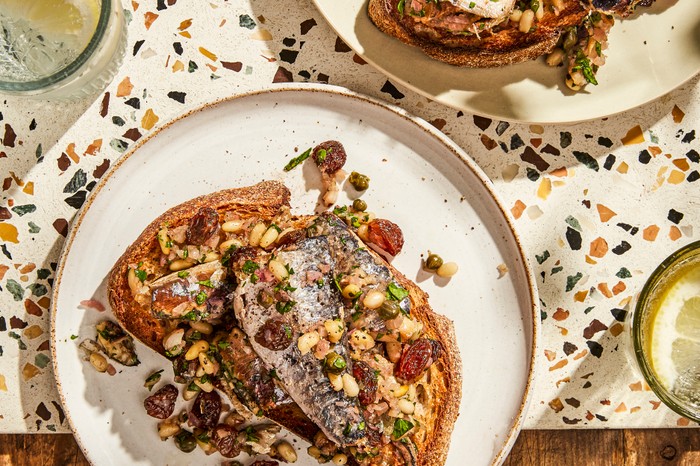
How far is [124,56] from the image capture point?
2.50 m

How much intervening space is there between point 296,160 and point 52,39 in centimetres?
96

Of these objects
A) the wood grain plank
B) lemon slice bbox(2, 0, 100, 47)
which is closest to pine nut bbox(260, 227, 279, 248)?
lemon slice bbox(2, 0, 100, 47)

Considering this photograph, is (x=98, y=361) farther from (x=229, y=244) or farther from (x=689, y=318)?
(x=689, y=318)

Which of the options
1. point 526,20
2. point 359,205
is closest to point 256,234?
point 359,205

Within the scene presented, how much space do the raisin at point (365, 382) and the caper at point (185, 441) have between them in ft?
2.31

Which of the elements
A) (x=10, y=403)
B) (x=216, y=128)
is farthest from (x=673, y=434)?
(x=10, y=403)

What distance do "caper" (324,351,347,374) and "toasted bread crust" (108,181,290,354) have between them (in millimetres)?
543

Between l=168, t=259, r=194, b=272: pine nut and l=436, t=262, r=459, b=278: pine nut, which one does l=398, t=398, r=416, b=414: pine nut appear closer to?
l=436, t=262, r=459, b=278: pine nut

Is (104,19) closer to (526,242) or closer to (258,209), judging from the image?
(258,209)

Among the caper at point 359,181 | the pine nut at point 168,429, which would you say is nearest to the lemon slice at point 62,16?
the caper at point 359,181

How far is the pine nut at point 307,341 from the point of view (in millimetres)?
2072

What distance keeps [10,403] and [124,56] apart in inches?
53.7

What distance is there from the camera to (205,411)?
2.41 meters

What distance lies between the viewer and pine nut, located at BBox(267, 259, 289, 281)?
2088mm
